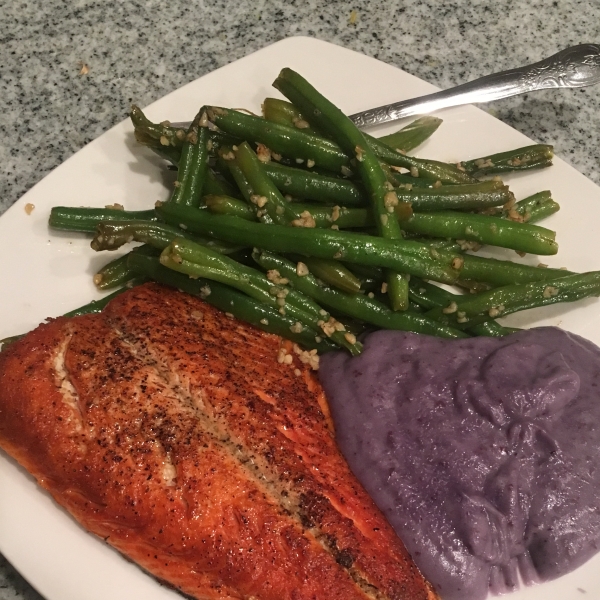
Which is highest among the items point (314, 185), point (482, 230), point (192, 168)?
point (192, 168)

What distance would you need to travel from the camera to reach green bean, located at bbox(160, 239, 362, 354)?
2010 millimetres

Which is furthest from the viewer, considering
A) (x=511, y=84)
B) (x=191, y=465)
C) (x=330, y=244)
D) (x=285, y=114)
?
(x=511, y=84)

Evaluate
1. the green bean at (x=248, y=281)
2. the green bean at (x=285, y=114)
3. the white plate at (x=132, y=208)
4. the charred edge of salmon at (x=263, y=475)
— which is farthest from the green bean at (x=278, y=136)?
the charred edge of salmon at (x=263, y=475)

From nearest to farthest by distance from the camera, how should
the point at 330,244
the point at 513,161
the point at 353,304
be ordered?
the point at 330,244 → the point at 353,304 → the point at 513,161

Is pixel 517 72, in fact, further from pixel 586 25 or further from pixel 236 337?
pixel 236 337

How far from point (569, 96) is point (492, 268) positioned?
1667 mm

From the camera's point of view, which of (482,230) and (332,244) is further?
(482,230)

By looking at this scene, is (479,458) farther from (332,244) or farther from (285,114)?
(285,114)

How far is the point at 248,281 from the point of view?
6.88 feet

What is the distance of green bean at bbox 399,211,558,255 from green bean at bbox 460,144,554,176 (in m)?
0.37

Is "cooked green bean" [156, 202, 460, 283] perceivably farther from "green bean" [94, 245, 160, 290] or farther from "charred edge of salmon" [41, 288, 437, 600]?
"charred edge of salmon" [41, 288, 437, 600]

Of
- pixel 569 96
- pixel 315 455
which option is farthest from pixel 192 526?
pixel 569 96

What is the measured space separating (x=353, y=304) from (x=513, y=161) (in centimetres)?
103

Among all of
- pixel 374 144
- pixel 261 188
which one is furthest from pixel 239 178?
pixel 374 144
